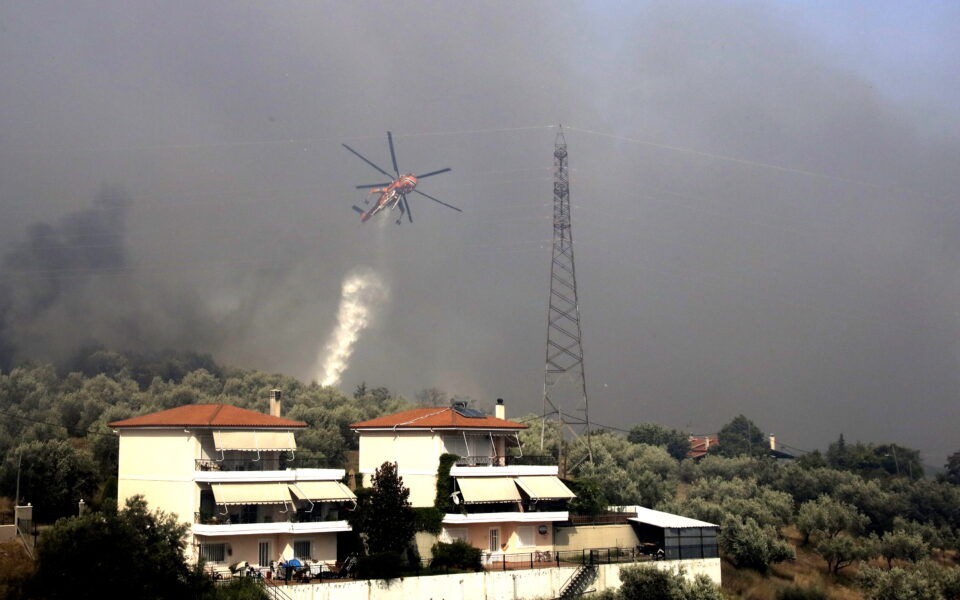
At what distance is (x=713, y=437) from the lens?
16075 centimetres

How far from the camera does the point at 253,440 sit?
5119cm

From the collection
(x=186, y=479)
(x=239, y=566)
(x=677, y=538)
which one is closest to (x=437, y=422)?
(x=239, y=566)

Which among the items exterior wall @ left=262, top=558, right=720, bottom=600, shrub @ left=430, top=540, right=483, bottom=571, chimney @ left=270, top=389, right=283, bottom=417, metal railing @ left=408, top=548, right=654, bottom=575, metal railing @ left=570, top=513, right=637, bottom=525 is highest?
chimney @ left=270, top=389, right=283, bottom=417

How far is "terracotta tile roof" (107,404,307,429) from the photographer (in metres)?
50.0

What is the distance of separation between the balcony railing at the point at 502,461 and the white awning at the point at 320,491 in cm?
727

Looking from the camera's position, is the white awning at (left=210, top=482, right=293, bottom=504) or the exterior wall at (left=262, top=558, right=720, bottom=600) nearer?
the exterior wall at (left=262, top=558, right=720, bottom=600)

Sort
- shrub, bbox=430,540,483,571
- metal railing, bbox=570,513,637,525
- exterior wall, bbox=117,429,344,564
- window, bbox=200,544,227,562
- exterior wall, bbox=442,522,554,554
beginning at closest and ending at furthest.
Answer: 1. window, bbox=200,544,227,562
2. exterior wall, bbox=117,429,344,564
3. shrub, bbox=430,540,483,571
4. exterior wall, bbox=442,522,554,554
5. metal railing, bbox=570,513,637,525

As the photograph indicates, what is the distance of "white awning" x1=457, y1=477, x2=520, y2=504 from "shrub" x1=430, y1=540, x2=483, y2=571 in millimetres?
2909

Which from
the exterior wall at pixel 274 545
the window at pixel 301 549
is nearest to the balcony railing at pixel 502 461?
the exterior wall at pixel 274 545

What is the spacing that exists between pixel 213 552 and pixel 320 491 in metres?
6.46

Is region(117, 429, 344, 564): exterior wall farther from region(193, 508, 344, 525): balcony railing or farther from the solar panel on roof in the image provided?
the solar panel on roof

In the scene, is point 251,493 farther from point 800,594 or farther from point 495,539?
point 800,594

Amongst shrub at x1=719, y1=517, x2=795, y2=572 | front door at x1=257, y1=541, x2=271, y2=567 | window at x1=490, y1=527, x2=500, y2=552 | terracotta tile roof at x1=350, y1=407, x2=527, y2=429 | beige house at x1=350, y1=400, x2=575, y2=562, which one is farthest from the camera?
shrub at x1=719, y1=517, x2=795, y2=572

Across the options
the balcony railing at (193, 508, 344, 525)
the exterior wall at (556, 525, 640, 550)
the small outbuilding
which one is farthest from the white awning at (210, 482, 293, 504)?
the small outbuilding
